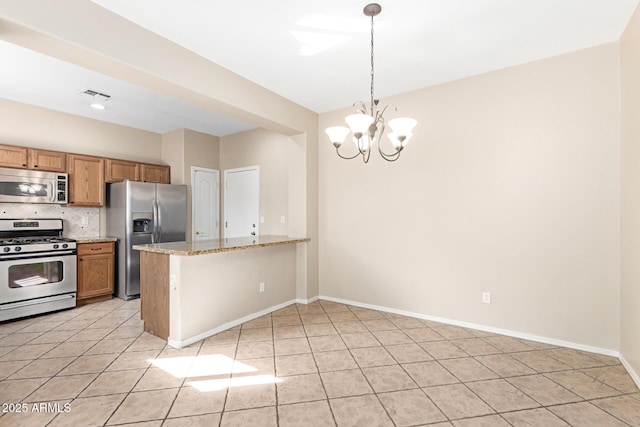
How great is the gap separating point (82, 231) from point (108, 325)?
194 centimetres

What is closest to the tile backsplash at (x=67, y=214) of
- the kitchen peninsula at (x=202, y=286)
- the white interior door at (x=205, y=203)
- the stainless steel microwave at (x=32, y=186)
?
the stainless steel microwave at (x=32, y=186)

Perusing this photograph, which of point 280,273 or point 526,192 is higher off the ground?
point 526,192

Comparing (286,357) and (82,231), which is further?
(82,231)

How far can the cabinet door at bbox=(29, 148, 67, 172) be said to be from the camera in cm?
397

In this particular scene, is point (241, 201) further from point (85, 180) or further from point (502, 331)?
point (502, 331)

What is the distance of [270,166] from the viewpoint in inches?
196

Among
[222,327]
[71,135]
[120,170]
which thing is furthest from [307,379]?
[71,135]

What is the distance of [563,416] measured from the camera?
6.18 feet

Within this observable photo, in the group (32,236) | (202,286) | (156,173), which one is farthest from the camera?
(156,173)

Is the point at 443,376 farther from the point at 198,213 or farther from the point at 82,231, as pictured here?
the point at 82,231

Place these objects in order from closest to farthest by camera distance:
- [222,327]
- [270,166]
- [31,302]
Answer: [222,327]
[31,302]
[270,166]

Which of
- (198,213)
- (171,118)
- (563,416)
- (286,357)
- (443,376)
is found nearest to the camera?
(563,416)

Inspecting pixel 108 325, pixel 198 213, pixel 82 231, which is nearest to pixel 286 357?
pixel 108 325

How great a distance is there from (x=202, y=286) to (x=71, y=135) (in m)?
3.35
